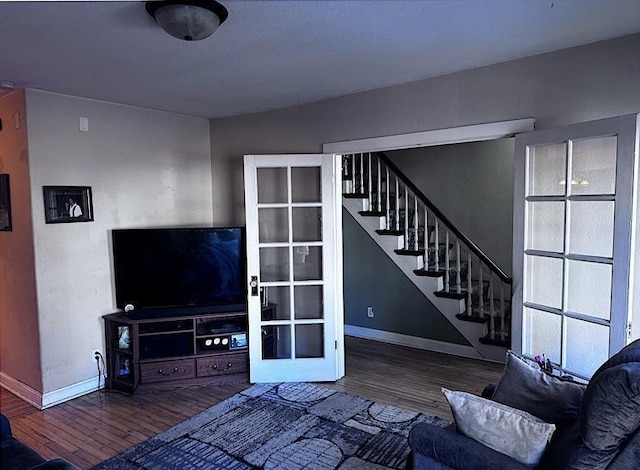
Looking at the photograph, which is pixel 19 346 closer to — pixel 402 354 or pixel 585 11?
pixel 402 354

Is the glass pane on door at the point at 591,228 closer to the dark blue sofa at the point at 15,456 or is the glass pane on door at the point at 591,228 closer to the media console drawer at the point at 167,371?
the dark blue sofa at the point at 15,456

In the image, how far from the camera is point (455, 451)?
1.69 metres

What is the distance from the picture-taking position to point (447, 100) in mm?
3277

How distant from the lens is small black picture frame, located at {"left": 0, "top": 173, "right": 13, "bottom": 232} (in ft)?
12.0

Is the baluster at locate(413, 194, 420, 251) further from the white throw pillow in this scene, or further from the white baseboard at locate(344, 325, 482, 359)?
the white throw pillow

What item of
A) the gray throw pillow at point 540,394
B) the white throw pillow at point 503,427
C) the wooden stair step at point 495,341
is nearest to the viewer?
the white throw pillow at point 503,427

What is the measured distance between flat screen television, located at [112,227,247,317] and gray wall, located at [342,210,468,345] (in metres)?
1.72

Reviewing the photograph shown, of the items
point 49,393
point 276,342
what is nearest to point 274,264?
point 276,342

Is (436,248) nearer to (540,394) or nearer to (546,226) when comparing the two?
(546,226)


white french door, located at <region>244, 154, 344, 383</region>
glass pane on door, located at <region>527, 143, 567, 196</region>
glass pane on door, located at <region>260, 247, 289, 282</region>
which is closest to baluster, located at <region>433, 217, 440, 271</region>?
white french door, located at <region>244, 154, 344, 383</region>

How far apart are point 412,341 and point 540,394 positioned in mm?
3158

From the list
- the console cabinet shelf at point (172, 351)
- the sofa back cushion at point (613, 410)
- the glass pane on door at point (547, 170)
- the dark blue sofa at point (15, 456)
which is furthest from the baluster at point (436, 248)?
the dark blue sofa at point (15, 456)

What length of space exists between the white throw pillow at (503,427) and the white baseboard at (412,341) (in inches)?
120

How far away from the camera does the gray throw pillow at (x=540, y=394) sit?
6.01 feet
